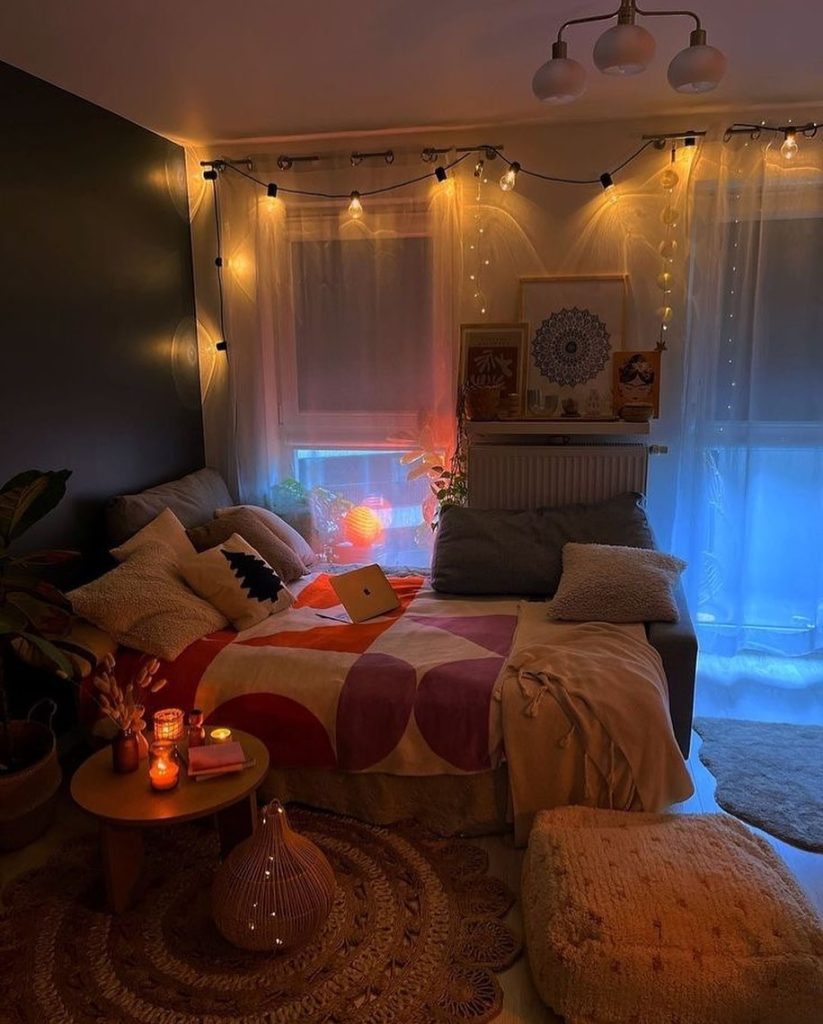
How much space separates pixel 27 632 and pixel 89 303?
147cm

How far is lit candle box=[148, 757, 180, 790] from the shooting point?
6.21 feet

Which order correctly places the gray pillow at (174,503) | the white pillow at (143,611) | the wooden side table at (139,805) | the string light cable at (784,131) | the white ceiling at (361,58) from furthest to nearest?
the string light cable at (784,131) → the gray pillow at (174,503) → the white pillow at (143,611) → the white ceiling at (361,58) → the wooden side table at (139,805)

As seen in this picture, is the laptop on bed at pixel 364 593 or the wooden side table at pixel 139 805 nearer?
the wooden side table at pixel 139 805

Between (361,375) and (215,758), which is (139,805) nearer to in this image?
(215,758)

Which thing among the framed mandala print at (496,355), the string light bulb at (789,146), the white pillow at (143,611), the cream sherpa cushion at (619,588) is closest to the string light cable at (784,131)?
the string light bulb at (789,146)

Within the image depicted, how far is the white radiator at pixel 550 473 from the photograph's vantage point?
345 centimetres

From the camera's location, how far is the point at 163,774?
191 cm

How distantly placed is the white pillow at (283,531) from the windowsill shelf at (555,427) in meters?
0.96

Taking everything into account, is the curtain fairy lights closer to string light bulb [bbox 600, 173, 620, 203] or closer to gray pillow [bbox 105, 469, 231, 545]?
string light bulb [bbox 600, 173, 620, 203]

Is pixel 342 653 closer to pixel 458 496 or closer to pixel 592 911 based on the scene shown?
pixel 592 911

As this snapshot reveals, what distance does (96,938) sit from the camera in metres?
1.88

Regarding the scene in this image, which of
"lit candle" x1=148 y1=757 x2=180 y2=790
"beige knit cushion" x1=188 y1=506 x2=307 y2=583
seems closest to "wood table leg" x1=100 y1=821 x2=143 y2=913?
"lit candle" x1=148 y1=757 x2=180 y2=790

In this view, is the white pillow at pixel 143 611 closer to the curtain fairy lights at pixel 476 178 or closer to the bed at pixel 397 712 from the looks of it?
the bed at pixel 397 712

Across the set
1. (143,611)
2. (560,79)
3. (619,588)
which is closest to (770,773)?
(619,588)
